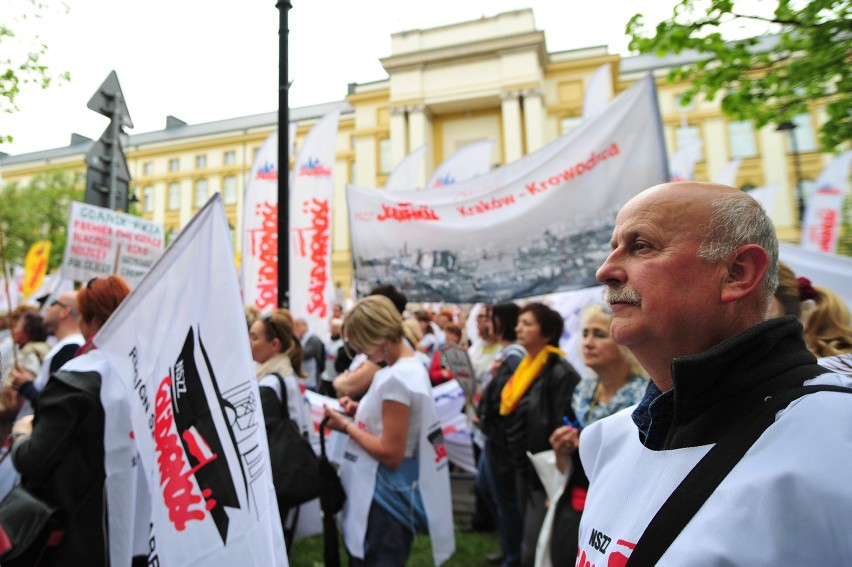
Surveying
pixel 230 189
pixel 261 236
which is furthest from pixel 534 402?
pixel 230 189

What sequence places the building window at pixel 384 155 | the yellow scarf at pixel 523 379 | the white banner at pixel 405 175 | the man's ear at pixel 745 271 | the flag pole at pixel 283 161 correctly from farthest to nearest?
the building window at pixel 384 155 → the white banner at pixel 405 175 → the flag pole at pixel 283 161 → the yellow scarf at pixel 523 379 → the man's ear at pixel 745 271

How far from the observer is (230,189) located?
45.5 metres

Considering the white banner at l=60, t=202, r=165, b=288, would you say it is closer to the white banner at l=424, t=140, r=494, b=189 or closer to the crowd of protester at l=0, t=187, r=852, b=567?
the crowd of protester at l=0, t=187, r=852, b=567

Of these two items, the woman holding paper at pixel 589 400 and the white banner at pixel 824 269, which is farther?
the white banner at pixel 824 269

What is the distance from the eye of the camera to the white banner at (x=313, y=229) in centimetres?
752

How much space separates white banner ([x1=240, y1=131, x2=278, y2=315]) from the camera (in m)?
7.96

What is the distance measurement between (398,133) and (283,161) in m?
32.9

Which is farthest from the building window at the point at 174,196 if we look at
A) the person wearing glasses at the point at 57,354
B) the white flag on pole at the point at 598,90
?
the person wearing glasses at the point at 57,354

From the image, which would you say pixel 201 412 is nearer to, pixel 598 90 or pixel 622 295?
pixel 622 295

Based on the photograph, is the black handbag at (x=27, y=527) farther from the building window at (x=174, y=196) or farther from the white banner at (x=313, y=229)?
the building window at (x=174, y=196)

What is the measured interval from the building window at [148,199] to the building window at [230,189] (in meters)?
7.71

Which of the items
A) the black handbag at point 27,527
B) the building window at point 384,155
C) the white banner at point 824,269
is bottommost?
the black handbag at point 27,527

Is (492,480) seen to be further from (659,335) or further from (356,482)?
(659,335)

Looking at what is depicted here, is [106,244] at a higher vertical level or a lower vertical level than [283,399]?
higher
